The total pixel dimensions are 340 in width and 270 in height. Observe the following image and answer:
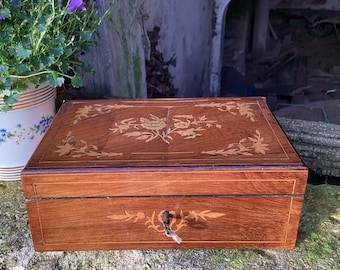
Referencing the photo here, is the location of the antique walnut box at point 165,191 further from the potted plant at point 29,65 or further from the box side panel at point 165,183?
the potted plant at point 29,65

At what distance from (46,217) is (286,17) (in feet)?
15.8

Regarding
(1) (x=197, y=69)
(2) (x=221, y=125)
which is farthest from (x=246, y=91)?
(2) (x=221, y=125)

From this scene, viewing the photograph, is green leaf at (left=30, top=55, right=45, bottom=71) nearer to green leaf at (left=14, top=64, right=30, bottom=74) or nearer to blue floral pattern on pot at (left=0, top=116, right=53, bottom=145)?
green leaf at (left=14, top=64, right=30, bottom=74)

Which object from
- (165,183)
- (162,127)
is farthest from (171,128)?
(165,183)

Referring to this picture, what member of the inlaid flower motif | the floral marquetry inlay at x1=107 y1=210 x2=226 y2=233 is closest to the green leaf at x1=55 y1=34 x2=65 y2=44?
the inlaid flower motif

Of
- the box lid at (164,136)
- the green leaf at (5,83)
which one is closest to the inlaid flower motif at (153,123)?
the box lid at (164,136)

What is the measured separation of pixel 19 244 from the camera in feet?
2.39

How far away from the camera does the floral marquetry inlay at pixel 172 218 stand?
0.66 m

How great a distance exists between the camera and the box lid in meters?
0.65

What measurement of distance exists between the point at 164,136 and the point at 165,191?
0.13 metres

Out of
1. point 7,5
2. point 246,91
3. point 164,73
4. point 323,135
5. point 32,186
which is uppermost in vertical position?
point 7,5

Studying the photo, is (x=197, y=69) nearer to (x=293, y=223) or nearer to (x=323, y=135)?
(x=323, y=135)

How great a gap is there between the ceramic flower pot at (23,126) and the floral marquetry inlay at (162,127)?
0.61 feet

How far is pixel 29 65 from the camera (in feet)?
2.41
